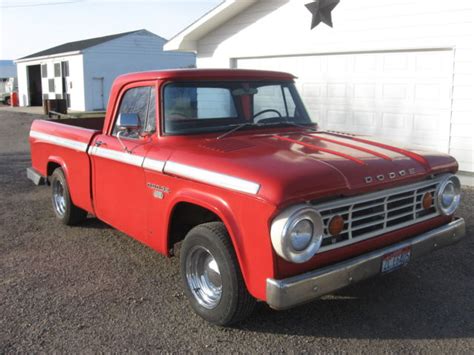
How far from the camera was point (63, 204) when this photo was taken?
638 centimetres

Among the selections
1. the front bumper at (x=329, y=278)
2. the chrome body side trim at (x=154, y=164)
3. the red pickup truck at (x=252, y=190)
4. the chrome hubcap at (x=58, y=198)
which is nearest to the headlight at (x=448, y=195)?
the red pickup truck at (x=252, y=190)

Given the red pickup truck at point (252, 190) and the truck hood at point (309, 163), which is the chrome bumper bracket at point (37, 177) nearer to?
the red pickup truck at point (252, 190)

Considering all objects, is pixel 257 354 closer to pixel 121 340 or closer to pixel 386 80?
pixel 121 340

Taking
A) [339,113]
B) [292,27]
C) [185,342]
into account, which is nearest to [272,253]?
[185,342]

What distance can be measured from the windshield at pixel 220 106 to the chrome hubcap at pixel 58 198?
106 inches

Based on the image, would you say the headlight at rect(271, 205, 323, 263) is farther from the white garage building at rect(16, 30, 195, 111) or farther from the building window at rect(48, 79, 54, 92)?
the building window at rect(48, 79, 54, 92)

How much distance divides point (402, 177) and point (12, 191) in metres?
6.68

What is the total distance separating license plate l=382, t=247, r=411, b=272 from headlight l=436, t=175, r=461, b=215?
592mm

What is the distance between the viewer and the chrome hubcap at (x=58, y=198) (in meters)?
6.39

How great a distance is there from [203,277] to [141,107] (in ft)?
5.59

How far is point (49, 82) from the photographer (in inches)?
1228

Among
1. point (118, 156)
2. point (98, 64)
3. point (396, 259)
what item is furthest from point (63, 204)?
point (98, 64)

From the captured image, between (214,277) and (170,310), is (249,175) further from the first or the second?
(170,310)

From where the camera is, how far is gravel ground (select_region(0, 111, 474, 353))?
3.54m
